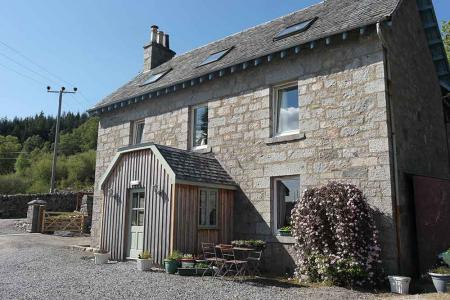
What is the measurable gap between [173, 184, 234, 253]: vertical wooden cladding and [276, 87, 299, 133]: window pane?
250cm

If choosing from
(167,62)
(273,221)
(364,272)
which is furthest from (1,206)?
(364,272)

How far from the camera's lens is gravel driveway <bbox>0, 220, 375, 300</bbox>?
23.3ft

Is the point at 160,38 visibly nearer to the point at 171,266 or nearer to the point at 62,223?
the point at 62,223

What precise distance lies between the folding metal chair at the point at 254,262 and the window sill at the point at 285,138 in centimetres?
293

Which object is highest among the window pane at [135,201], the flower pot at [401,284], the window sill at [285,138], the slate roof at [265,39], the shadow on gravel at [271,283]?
the slate roof at [265,39]

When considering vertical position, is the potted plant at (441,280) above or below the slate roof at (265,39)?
below

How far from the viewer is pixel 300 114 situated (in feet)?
34.4

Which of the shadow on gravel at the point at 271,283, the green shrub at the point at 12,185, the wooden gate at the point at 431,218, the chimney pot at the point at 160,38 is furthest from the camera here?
the green shrub at the point at 12,185

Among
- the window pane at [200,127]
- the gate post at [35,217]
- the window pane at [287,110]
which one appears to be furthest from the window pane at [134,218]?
the gate post at [35,217]

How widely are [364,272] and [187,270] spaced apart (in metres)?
3.83

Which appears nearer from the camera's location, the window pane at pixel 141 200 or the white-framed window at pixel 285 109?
the white-framed window at pixel 285 109

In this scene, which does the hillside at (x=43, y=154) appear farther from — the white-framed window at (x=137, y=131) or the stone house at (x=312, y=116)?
the stone house at (x=312, y=116)

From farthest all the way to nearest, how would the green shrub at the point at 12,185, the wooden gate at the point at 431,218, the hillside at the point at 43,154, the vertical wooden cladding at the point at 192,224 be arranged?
the hillside at the point at 43,154 → the green shrub at the point at 12,185 → the vertical wooden cladding at the point at 192,224 → the wooden gate at the point at 431,218

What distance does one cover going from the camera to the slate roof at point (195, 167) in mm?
10289
